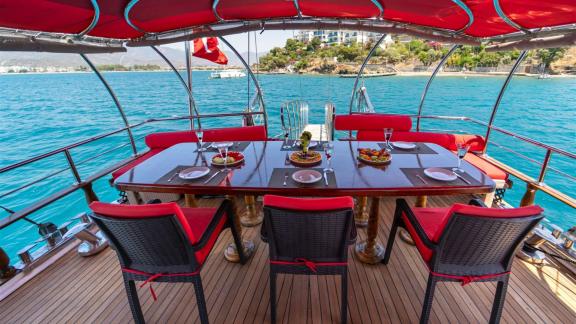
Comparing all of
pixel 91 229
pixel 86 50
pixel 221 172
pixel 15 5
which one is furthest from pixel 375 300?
pixel 86 50

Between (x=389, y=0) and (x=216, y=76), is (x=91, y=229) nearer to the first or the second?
(x=389, y=0)

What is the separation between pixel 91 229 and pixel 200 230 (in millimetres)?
1615

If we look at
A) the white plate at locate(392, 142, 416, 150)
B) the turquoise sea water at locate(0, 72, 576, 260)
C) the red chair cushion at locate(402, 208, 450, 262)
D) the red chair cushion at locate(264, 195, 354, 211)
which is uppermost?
the red chair cushion at locate(264, 195, 354, 211)

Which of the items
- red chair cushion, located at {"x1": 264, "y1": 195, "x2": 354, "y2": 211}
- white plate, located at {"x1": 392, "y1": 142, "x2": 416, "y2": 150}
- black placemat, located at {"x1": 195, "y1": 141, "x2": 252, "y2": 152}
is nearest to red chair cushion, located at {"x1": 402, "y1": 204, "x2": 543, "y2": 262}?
red chair cushion, located at {"x1": 264, "y1": 195, "x2": 354, "y2": 211}

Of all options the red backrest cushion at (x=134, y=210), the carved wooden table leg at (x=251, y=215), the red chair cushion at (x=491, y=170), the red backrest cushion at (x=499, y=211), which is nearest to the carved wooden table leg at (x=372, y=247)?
the red backrest cushion at (x=499, y=211)

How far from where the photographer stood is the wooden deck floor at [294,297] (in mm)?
1717

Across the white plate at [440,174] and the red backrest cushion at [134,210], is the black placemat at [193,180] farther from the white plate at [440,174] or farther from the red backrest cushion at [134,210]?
the white plate at [440,174]

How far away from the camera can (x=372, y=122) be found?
3746 mm

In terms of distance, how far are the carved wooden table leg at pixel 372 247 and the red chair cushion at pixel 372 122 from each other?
1.87m

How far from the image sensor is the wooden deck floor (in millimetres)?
1717

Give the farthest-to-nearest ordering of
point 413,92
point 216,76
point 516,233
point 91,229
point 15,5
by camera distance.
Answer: point 216,76 → point 413,92 → point 91,229 → point 15,5 → point 516,233

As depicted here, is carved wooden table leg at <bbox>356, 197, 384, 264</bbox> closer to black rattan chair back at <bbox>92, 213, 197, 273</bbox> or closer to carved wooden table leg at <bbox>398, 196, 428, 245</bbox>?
carved wooden table leg at <bbox>398, 196, 428, 245</bbox>

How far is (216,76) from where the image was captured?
156 feet

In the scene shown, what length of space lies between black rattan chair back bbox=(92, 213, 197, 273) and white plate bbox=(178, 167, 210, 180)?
0.59 metres
